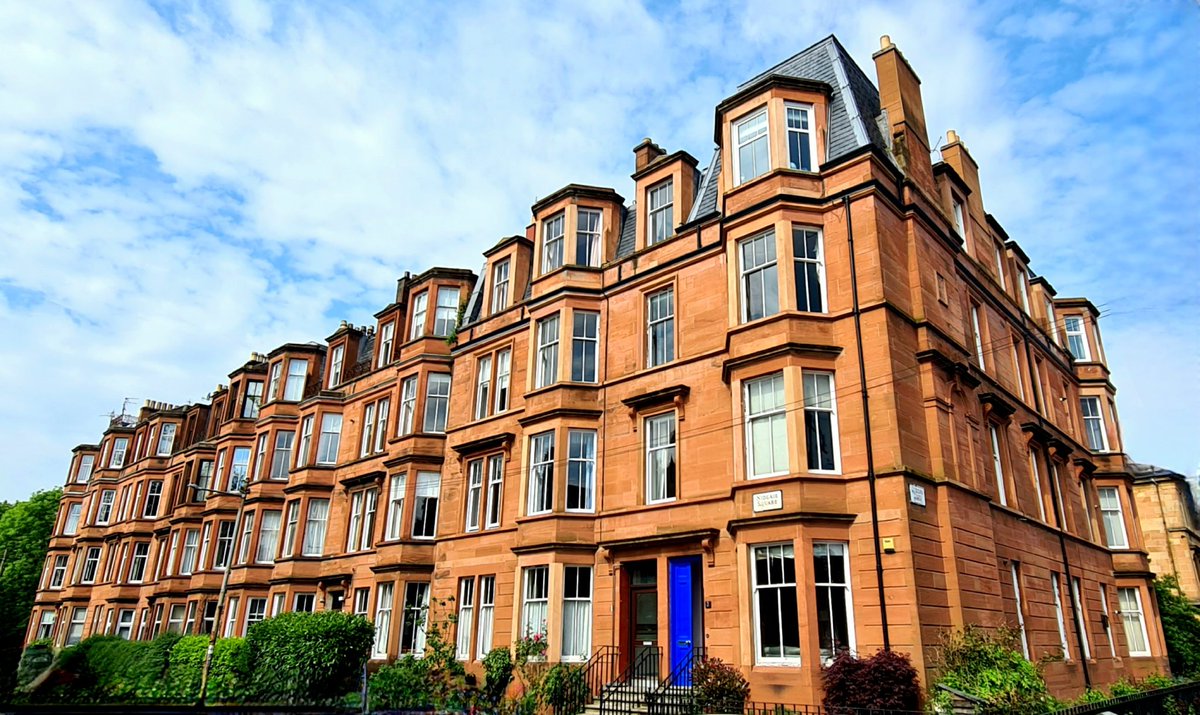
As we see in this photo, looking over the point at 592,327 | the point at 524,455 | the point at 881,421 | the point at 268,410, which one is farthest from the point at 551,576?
the point at 268,410

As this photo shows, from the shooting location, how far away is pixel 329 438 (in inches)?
1374

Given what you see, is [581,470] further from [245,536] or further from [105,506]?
[105,506]

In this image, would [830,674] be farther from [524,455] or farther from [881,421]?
[524,455]

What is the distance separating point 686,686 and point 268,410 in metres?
27.9

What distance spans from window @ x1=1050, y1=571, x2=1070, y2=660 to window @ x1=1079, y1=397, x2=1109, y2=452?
39.7 feet

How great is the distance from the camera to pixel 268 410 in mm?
38531

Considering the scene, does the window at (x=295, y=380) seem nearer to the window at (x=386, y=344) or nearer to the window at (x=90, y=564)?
the window at (x=386, y=344)

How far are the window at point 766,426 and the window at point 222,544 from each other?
3081cm

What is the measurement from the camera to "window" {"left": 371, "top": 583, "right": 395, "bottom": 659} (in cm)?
2698

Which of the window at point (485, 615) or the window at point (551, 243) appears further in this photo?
the window at point (551, 243)

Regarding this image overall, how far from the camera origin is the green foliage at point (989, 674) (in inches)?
567

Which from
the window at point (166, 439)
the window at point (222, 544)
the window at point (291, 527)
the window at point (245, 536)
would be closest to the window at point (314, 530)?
the window at point (291, 527)

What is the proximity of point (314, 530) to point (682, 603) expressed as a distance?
20.1 meters

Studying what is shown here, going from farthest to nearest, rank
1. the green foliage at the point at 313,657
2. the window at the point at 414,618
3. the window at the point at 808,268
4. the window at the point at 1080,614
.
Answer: the window at the point at 414,618 < the window at the point at 1080,614 < the green foliage at the point at 313,657 < the window at the point at 808,268
